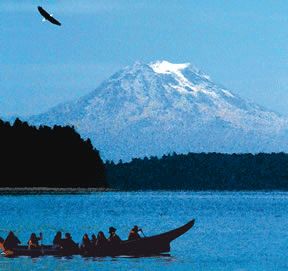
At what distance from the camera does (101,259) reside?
2842 inches

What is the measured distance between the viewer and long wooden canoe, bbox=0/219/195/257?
71375mm

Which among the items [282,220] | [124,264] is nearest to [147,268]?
[124,264]

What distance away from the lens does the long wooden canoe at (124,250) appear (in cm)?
7138

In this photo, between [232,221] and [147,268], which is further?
[232,221]

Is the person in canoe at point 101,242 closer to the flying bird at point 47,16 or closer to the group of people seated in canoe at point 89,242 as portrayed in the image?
the group of people seated in canoe at point 89,242

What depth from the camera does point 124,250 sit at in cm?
7150

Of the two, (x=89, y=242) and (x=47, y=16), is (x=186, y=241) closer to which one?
(x=89, y=242)

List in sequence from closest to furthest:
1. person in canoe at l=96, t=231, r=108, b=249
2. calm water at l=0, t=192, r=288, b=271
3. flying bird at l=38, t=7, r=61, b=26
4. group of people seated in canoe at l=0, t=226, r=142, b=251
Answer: flying bird at l=38, t=7, r=61, b=26, calm water at l=0, t=192, r=288, b=271, group of people seated in canoe at l=0, t=226, r=142, b=251, person in canoe at l=96, t=231, r=108, b=249

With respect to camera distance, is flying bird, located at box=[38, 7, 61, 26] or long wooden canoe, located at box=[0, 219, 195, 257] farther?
long wooden canoe, located at box=[0, 219, 195, 257]

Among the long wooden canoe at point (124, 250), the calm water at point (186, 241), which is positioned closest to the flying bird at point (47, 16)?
the calm water at point (186, 241)

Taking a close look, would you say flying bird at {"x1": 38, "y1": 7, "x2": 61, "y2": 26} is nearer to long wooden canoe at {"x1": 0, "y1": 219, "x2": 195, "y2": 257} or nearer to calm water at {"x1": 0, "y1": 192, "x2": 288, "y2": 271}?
calm water at {"x1": 0, "y1": 192, "x2": 288, "y2": 271}

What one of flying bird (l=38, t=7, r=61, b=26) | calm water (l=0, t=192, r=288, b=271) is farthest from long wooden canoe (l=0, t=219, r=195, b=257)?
flying bird (l=38, t=7, r=61, b=26)

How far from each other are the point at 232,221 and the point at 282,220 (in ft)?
28.1

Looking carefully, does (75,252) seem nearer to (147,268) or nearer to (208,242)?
(147,268)
